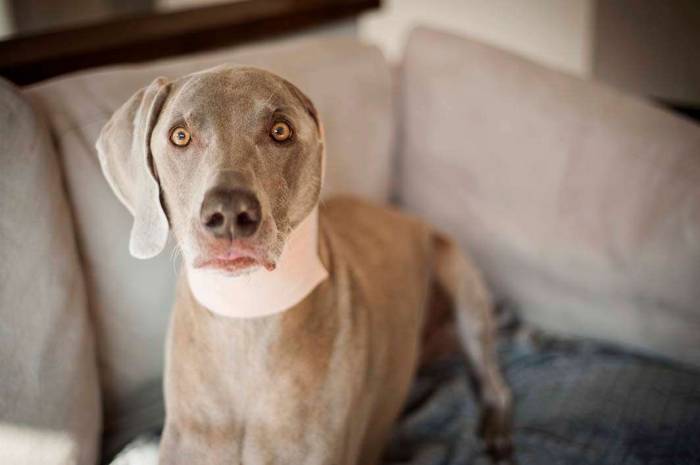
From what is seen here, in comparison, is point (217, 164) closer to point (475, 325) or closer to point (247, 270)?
point (247, 270)

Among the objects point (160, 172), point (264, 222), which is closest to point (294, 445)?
point (264, 222)

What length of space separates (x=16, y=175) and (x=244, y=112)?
569 millimetres

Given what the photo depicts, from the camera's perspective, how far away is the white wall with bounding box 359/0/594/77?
366cm

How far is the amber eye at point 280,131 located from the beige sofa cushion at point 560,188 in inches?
46.0

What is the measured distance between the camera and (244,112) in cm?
139

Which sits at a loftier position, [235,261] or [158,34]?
[158,34]

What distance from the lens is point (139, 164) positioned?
1416 millimetres

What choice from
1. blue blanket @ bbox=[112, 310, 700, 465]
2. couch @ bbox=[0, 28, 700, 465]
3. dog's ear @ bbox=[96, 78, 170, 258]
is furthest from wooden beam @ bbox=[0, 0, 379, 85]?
blue blanket @ bbox=[112, 310, 700, 465]

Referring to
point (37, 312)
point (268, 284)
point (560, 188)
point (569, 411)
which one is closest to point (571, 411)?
point (569, 411)

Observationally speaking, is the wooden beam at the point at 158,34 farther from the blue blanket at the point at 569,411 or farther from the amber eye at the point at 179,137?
the blue blanket at the point at 569,411

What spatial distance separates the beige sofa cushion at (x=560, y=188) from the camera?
221cm

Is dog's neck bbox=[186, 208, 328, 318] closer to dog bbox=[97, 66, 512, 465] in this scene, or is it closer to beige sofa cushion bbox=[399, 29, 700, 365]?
dog bbox=[97, 66, 512, 465]

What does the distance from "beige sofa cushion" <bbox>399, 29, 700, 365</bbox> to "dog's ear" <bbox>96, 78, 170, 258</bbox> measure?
126cm

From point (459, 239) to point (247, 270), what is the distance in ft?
4.60
